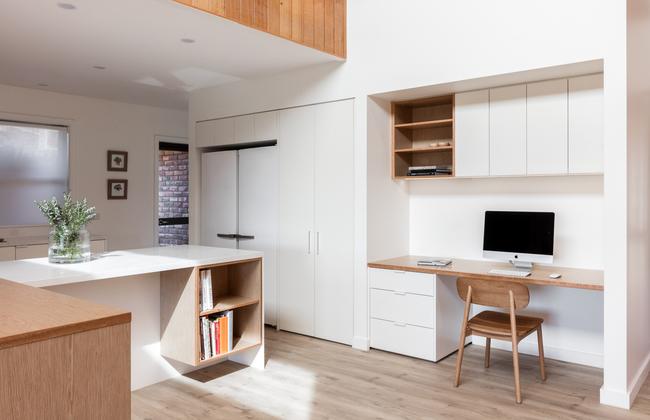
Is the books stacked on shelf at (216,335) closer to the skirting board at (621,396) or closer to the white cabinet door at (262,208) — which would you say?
the white cabinet door at (262,208)

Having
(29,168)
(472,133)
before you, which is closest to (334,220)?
(472,133)

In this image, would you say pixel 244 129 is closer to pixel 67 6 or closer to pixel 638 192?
pixel 67 6

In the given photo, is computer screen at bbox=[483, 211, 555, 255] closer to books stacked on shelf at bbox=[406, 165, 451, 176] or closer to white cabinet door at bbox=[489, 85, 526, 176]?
white cabinet door at bbox=[489, 85, 526, 176]

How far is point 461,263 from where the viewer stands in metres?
4.13

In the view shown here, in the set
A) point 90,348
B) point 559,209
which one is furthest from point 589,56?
point 90,348

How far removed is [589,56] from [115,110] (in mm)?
5043

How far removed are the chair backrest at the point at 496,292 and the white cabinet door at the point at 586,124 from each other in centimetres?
98

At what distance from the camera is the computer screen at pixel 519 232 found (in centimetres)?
368

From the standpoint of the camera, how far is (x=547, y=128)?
11.9 ft

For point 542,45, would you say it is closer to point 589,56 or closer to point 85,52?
point 589,56

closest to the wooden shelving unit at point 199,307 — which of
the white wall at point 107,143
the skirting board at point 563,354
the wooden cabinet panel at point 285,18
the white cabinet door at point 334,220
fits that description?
the white cabinet door at point 334,220

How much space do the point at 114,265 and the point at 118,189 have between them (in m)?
3.48

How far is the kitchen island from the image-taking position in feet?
9.95

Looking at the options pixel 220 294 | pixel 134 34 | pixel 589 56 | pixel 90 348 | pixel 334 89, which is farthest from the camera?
pixel 334 89
